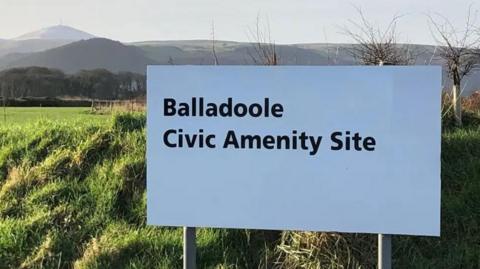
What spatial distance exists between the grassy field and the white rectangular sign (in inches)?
34.1

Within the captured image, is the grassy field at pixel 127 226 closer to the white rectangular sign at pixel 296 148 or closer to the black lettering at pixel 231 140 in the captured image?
the white rectangular sign at pixel 296 148

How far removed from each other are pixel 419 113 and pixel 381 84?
26cm

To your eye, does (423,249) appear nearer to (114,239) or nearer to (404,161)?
(404,161)

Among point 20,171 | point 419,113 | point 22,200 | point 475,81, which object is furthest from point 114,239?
point 475,81

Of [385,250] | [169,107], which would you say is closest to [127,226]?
[169,107]

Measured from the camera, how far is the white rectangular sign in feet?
12.4

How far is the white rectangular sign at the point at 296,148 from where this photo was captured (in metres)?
3.78

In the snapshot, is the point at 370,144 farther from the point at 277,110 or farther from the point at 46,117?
the point at 46,117

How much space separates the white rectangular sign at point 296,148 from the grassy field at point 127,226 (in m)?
0.87

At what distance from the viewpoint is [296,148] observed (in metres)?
3.88

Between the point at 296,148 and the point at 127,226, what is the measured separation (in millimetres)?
1851

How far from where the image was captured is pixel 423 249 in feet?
15.8

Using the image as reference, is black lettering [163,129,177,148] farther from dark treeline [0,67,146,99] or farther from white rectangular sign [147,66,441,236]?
dark treeline [0,67,146,99]

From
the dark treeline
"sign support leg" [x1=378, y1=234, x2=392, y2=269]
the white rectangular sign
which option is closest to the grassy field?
"sign support leg" [x1=378, y1=234, x2=392, y2=269]
